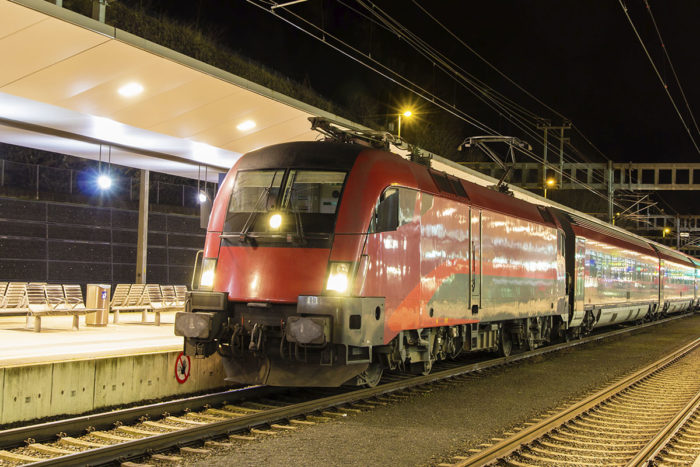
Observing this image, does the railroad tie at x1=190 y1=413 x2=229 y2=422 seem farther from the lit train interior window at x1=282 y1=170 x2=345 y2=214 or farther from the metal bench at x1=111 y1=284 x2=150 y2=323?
the metal bench at x1=111 y1=284 x2=150 y2=323

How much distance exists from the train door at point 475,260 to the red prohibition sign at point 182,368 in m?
4.87

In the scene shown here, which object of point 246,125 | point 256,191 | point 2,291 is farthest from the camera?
point 246,125

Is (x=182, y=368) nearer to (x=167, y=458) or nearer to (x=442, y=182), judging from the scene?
(x=167, y=458)

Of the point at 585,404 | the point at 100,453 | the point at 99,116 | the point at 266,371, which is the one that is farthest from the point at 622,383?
the point at 99,116

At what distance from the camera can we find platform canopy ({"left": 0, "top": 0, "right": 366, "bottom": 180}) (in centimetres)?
1119

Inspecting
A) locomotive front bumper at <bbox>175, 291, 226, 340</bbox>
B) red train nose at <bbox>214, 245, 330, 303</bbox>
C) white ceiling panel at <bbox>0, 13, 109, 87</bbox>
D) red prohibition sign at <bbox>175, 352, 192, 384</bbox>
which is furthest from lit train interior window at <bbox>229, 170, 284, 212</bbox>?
white ceiling panel at <bbox>0, 13, 109, 87</bbox>

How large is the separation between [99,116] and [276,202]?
17.9ft

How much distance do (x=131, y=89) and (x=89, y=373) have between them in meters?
5.85

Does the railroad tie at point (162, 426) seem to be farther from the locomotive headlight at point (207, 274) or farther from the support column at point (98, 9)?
the support column at point (98, 9)

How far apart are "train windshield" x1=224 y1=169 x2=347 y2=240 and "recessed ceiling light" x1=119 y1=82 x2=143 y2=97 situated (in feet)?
12.8

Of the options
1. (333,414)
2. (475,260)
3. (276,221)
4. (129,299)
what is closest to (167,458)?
(333,414)

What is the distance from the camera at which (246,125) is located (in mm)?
15891

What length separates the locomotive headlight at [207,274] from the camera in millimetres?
10016

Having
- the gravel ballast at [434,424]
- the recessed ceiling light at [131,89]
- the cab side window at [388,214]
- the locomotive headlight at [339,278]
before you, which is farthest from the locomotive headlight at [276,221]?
the recessed ceiling light at [131,89]
